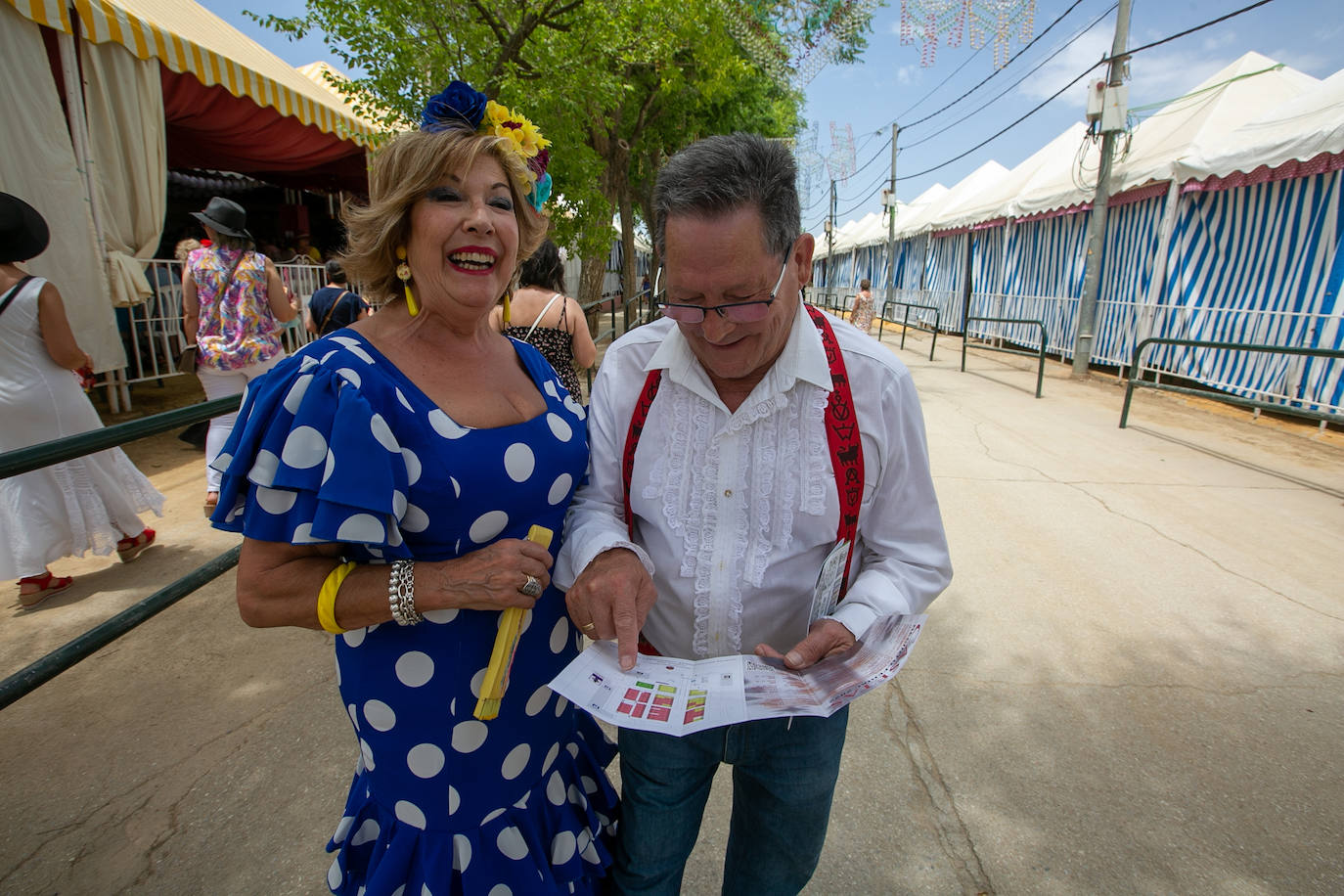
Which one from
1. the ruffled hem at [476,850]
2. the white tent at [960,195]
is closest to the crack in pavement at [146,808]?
the ruffled hem at [476,850]

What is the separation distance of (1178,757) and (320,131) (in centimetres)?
946

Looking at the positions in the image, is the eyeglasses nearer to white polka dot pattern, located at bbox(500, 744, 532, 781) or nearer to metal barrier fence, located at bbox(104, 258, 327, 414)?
white polka dot pattern, located at bbox(500, 744, 532, 781)

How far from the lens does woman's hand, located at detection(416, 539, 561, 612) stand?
3.71 ft

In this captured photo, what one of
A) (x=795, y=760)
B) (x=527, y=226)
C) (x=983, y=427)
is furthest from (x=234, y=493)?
(x=983, y=427)

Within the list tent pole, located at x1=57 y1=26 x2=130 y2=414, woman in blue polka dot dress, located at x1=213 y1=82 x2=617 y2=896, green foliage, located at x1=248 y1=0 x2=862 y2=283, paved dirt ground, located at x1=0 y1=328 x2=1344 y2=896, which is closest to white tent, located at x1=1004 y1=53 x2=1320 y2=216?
green foliage, located at x1=248 y1=0 x2=862 y2=283

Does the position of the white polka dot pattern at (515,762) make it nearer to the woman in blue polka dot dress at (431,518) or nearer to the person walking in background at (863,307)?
the woman in blue polka dot dress at (431,518)

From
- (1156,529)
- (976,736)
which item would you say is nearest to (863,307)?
(1156,529)

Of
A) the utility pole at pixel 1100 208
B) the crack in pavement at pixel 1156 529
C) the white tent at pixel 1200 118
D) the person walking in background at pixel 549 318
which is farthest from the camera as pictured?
the utility pole at pixel 1100 208

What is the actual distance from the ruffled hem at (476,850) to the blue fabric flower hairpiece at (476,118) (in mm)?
1321

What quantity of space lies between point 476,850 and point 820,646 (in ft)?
2.58

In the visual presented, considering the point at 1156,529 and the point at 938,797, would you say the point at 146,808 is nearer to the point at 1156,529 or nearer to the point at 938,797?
the point at 938,797

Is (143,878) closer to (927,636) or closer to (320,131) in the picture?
(927,636)

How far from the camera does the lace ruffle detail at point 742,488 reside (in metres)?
1.33

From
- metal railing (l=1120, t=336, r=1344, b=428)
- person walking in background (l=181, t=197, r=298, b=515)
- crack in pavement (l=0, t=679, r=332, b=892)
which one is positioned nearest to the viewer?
crack in pavement (l=0, t=679, r=332, b=892)
